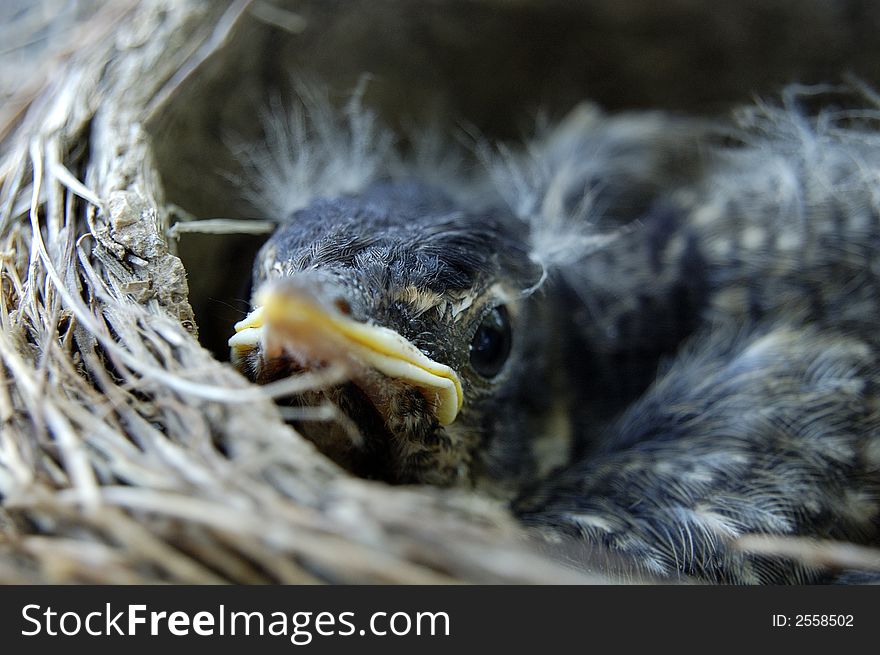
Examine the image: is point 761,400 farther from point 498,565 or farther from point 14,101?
point 14,101

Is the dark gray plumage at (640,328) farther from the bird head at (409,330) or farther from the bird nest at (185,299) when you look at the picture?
the bird nest at (185,299)

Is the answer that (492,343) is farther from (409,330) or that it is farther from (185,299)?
(185,299)

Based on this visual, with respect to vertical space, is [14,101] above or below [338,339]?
above

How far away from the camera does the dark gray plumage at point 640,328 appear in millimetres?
1035

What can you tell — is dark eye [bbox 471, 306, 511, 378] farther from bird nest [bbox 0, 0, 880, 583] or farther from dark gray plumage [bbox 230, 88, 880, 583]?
bird nest [bbox 0, 0, 880, 583]

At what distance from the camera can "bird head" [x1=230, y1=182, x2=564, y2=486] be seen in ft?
2.81

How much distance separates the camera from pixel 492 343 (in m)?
1.14

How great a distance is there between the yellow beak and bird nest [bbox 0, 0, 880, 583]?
0.05m

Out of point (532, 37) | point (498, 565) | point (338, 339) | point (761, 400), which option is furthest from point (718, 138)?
point (498, 565)

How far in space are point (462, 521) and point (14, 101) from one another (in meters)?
1.12

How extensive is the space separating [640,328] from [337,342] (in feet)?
2.52

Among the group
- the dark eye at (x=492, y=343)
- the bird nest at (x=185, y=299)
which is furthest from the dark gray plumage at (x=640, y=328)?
the bird nest at (x=185, y=299)

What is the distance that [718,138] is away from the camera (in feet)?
5.56

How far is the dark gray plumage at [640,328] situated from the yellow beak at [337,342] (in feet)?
0.05
